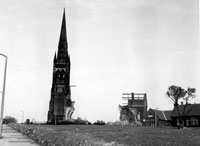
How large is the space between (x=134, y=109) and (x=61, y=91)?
24.3 m

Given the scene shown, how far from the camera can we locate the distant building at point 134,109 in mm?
85669

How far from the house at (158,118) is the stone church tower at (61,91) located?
24304 millimetres

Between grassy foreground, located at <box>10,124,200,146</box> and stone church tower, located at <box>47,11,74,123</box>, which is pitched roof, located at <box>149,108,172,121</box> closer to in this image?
stone church tower, located at <box>47,11,74,123</box>

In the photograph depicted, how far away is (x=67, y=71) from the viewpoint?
97625mm

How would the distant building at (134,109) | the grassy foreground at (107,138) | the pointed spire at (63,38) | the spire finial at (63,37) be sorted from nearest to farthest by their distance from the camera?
the grassy foreground at (107,138) → the distant building at (134,109) → the pointed spire at (63,38) → the spire finial at (63,37)

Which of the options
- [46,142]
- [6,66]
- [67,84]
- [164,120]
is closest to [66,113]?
[67,84]

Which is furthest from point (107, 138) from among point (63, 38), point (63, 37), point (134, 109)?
point (63, 37)

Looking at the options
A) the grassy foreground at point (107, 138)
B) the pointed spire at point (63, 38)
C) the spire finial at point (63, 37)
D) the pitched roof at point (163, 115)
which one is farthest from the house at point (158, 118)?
the grassy foreground at point (107, 138)

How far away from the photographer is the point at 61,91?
307ft

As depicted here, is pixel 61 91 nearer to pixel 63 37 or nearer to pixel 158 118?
pixel 63 37

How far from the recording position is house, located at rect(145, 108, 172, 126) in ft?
287

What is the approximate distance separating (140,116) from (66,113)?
23355 mm

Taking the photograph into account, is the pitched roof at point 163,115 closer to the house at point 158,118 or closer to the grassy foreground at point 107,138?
the house at point 158,118

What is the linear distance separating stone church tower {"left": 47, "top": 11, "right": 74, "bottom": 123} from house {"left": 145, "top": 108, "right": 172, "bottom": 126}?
24304 mm
